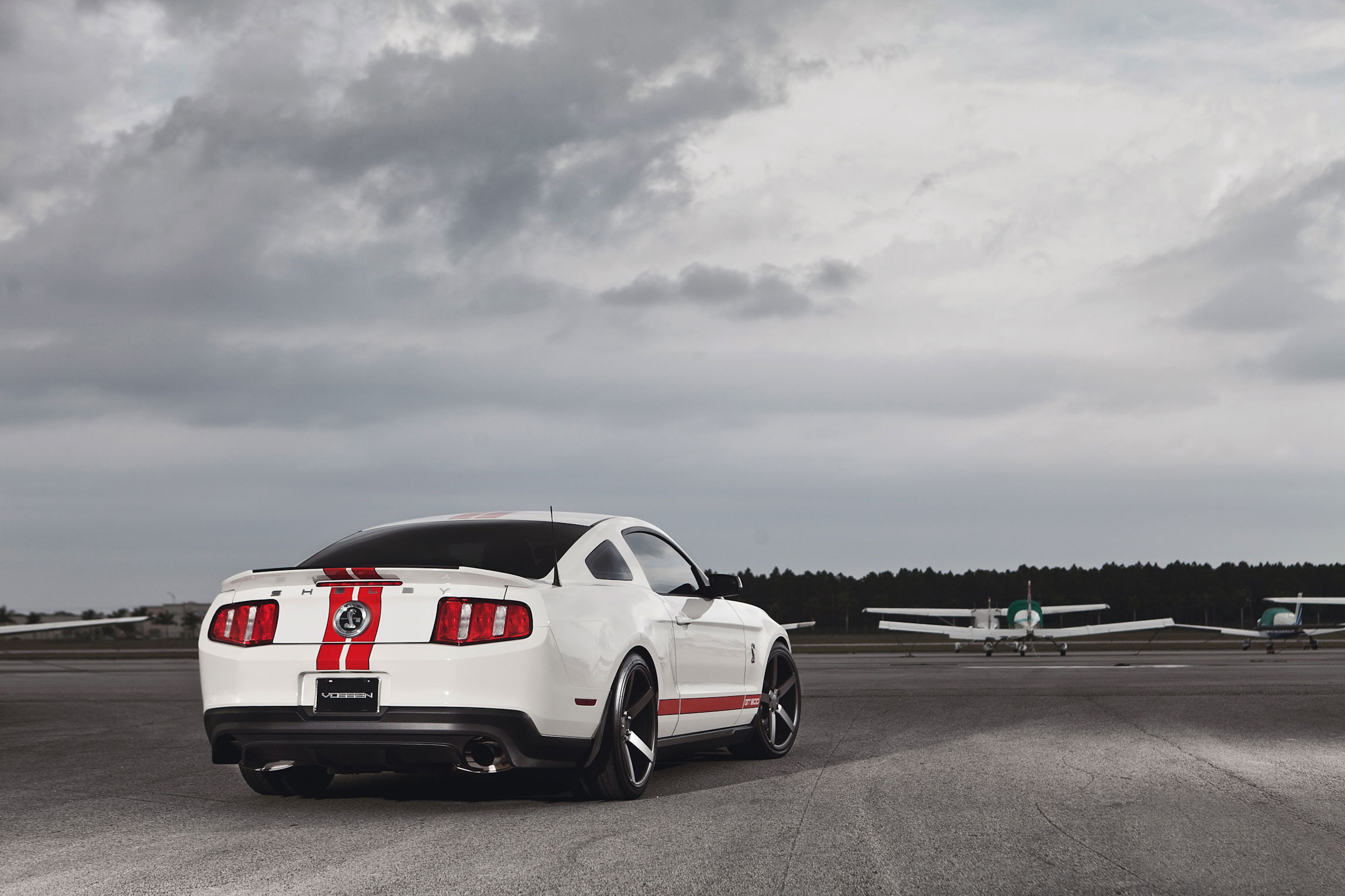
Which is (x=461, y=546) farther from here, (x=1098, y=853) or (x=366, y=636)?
(x=1098, y=853)

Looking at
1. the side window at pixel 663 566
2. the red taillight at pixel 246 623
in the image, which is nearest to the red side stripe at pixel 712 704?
the side window at pixel 663 566

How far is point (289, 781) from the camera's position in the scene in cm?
725

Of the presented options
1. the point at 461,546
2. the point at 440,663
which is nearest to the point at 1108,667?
the point at 461,546

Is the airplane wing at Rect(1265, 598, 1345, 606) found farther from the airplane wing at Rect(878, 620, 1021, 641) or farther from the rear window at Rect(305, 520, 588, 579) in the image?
the rear window at Rect(305, 520, 588, 579)

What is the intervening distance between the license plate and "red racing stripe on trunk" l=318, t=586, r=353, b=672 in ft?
0.23

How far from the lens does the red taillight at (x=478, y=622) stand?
20.4 ft

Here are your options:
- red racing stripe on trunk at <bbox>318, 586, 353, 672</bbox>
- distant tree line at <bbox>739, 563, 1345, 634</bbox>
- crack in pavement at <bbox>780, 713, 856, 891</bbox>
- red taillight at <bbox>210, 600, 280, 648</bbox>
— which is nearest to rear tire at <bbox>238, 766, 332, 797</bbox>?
red taillight at <bbox>210, 600, 280, 648</bbox>

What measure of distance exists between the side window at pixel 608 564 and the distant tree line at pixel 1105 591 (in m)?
153

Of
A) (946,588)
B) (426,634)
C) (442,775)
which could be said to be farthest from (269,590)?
(946,588)

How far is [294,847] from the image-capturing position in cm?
549

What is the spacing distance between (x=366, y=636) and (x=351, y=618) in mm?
121

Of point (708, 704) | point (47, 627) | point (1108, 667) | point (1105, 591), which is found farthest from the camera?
point (1105, 591)

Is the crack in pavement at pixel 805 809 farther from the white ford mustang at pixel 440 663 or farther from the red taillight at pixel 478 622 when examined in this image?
the red taillight at pixel 478 622

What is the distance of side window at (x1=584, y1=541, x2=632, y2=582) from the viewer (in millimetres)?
7102
